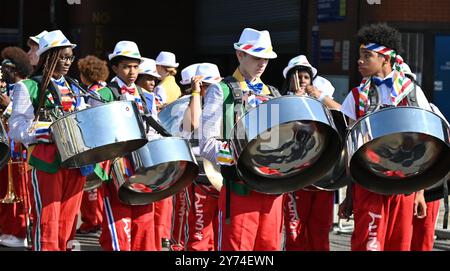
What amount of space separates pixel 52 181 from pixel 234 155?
1.52m

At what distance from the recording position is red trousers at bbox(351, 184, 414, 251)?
19.1 ft

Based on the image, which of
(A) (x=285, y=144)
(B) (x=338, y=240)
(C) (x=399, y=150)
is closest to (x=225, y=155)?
(A) (x=285, y=144)

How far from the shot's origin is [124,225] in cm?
657

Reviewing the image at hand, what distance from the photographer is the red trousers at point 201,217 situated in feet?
24.4

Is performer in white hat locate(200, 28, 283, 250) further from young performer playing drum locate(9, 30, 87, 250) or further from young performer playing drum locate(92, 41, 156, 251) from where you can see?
young performer playing drum locate(9, 30, 87, 250)

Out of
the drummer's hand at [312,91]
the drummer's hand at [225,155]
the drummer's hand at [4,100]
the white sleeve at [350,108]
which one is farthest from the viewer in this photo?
the drummer's hand at [4,100]

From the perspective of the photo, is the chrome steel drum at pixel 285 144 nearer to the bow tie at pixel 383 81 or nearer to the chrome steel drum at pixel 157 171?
the bow tie at pixel 383 81

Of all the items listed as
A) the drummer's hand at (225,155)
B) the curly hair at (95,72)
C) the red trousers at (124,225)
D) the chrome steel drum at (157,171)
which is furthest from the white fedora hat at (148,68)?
the drummer's hand at (225,155)

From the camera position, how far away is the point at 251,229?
5.54m

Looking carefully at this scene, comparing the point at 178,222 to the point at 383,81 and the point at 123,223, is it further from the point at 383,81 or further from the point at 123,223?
the point at 383,81

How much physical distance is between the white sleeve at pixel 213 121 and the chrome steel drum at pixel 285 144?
23 cm

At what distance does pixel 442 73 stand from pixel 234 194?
34.7 feet

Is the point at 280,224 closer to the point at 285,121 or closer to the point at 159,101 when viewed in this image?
the point at 285,121

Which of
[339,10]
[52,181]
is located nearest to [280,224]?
[52,181]
